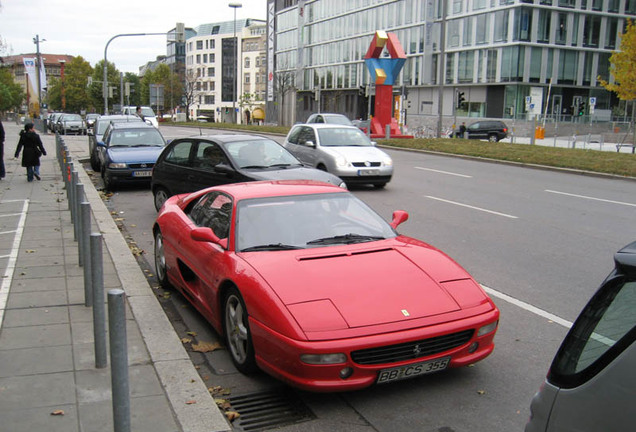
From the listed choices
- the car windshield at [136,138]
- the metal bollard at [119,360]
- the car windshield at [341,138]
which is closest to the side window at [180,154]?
the car windshield at [341,138]

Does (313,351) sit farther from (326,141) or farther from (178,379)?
(326,141)

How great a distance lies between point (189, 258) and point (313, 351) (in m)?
2.32

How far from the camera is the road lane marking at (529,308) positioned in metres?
5.74

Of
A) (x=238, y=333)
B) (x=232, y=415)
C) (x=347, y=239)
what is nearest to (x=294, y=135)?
(x=347, y=239)

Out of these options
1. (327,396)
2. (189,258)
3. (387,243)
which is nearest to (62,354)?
(189,258)

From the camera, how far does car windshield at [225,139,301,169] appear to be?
35.8ft

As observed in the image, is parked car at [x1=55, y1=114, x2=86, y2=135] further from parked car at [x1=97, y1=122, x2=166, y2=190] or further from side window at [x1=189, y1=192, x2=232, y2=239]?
side window at [x1=189, y1=192, x2=232, y2=239]

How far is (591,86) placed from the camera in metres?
58.7

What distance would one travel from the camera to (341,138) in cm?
1647

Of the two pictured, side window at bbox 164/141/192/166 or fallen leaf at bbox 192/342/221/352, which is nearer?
fallen leaf at bbox 192/342/221/352

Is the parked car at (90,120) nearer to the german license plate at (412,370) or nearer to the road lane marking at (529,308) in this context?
the road lane marking at (529,308)

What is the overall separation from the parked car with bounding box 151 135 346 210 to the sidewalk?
2.49 meters

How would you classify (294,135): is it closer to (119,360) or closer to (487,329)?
(487,329)

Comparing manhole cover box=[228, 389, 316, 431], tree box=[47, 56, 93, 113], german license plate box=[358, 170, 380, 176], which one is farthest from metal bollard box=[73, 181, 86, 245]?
tree box=[47, 56, 93, 113]
